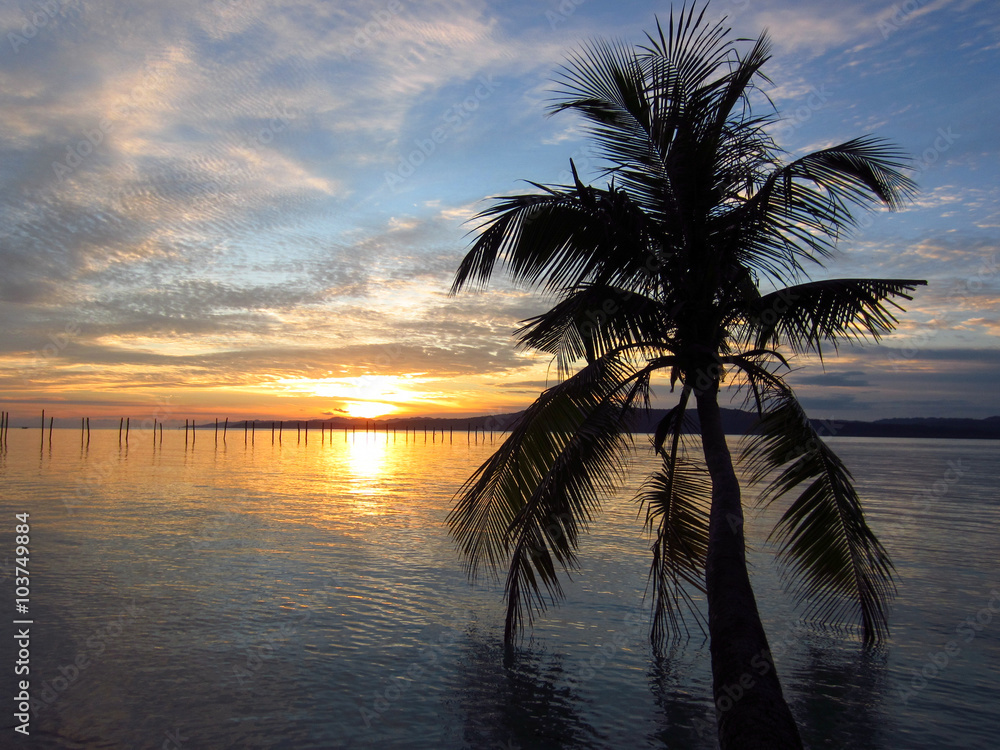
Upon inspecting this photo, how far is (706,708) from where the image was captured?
28.5 ft

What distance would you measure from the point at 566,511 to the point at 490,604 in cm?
758

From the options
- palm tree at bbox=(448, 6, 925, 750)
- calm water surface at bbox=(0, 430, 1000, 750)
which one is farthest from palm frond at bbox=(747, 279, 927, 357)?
calm water surface at bbox=(0, 430, 1000, 750)

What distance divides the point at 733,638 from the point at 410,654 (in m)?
6.66

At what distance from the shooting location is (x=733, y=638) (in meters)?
Answer: 5.31

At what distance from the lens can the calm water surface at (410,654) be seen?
26.0 feet

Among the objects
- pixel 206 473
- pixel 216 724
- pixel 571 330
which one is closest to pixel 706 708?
pixel 571 330

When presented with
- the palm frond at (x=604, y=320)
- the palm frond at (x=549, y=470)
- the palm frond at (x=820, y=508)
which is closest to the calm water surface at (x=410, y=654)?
the palm frond at (x=820, y=508)

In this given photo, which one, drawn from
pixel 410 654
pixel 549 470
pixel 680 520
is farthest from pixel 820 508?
pixel 410 654

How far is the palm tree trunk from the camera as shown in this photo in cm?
469

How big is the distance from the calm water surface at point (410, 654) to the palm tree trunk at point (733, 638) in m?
3.11

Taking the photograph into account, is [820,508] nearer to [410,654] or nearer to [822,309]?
[822,309]

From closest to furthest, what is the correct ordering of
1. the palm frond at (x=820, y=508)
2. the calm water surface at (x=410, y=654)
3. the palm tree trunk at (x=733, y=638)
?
the palm tree trunk at (x=733, y=638), the palm frond at (x=820, y=508), the calm water surface at (x=410, y=654)

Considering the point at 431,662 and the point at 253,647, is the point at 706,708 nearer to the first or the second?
the point at 431,662

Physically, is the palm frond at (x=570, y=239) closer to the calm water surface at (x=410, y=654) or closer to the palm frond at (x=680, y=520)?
the palm frond at (x=680, y=520)
